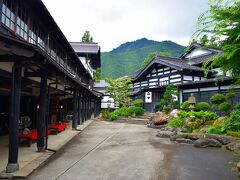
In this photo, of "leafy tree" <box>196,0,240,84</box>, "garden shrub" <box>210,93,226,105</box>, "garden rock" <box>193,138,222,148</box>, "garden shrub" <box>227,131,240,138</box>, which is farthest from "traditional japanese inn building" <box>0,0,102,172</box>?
"garden shrub" <box>210,93,226,105</box>

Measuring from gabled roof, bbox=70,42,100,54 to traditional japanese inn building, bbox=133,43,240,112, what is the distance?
7.61m

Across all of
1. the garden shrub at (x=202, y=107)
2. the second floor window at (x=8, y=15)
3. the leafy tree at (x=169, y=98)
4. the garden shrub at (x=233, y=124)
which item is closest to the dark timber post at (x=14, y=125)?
the second floor window at (x=8, y=15)

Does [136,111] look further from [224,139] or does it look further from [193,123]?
[224,139]

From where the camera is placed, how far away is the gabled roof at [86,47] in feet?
109

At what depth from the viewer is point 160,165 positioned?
7.50m

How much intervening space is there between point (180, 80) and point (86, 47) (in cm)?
1514

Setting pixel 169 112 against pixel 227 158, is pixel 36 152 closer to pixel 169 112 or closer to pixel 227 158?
pixel 227 158

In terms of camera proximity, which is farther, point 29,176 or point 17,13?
point 17,13

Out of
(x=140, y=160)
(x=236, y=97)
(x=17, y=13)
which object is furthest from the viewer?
(x=236, y=97)

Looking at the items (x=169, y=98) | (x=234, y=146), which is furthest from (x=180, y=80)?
(x=234, y=146)

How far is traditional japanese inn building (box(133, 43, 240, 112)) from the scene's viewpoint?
852 inches

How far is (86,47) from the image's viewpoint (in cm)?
3438

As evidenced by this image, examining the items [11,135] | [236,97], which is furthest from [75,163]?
[236,97]

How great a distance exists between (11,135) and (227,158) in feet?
24.9
